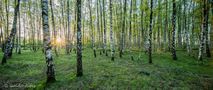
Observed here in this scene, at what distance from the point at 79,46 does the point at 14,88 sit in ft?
16.9

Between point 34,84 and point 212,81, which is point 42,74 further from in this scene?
point 212,81

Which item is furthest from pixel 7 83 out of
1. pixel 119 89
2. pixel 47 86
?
pixel 119 89

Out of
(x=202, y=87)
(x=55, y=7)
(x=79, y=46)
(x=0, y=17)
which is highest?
(x=55, y=7)

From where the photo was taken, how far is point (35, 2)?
4791 cm

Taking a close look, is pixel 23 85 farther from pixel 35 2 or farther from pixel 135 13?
pixel 135 13

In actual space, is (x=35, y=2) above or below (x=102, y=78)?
above

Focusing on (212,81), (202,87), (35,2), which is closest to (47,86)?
(202,87)

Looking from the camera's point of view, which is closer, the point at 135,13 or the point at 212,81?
the point at 212,81

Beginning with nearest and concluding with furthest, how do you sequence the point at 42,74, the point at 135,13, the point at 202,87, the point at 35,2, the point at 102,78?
the point at 202,87 < the point at 102,78 < the point at 42,74 < the point at 35,2 < the point at 135,13

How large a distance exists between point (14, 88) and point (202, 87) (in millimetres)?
11825

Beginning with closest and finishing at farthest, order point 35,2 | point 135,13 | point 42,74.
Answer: point 42,74
point 35,2
point 135,13

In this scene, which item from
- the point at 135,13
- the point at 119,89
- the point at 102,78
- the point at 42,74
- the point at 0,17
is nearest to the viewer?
the point at 119,89

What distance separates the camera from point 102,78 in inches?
572

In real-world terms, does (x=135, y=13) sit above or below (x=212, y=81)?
above
